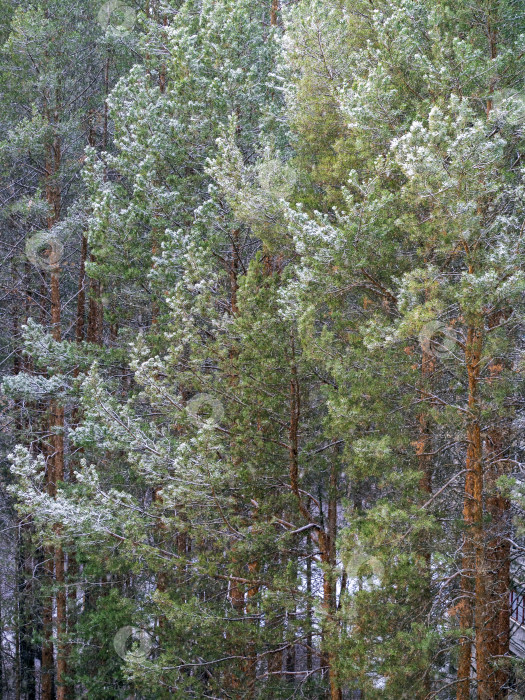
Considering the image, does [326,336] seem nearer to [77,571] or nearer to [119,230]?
[119,230]

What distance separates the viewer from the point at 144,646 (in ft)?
31.8

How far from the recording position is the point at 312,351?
7191 millimetres

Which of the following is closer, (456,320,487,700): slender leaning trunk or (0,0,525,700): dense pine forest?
(0,0,525,700): dense pine forest

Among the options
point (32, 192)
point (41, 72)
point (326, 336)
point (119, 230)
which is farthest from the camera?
point (32, 192)

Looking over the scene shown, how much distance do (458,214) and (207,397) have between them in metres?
3.91

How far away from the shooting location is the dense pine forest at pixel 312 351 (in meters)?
6.41

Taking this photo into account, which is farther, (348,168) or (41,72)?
(41,72)

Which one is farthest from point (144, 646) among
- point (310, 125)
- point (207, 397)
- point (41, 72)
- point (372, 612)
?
point (41, 72)

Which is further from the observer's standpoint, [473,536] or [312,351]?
[312,351]

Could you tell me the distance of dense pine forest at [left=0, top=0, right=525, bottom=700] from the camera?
6410 mm

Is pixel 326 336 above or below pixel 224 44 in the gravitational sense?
below

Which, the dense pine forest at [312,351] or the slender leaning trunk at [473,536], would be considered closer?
the dense pine forest at [312,351]

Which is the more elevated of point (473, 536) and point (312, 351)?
point (312, 351)

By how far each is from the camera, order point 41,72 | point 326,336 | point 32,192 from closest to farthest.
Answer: point 326,336, point 41,72, point 32,192
